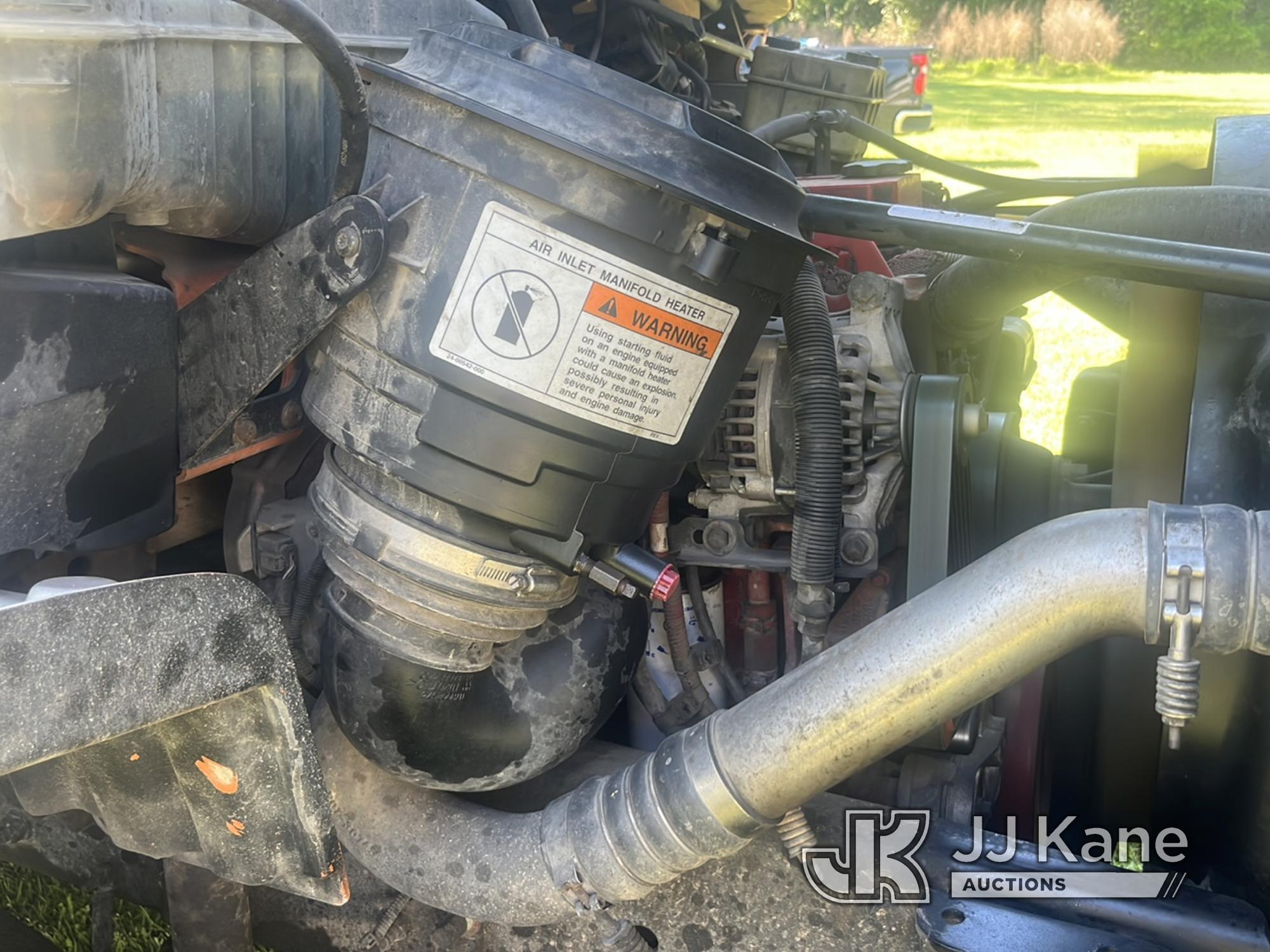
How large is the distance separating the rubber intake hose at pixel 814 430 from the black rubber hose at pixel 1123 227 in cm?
22

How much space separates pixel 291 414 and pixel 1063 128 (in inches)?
468

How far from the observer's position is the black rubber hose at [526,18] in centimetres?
145

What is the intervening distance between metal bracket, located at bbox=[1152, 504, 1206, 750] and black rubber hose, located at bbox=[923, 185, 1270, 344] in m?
0.37

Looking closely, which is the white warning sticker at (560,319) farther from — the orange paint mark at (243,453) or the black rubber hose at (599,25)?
the black rubber hose at (599,25)

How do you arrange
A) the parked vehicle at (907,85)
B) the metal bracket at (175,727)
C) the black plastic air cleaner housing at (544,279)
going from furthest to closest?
1. the parked vehicle at (907,85)
2. the black plastic air cleaner housing at (544,279)
3. the metal bracket at (175,727)

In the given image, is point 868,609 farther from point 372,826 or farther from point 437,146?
point 437,146

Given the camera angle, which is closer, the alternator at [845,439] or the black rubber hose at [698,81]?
the alternator at [845,439]

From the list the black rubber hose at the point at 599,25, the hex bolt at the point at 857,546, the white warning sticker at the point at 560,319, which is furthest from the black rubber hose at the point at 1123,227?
the black rubber hose at the point at 599,25

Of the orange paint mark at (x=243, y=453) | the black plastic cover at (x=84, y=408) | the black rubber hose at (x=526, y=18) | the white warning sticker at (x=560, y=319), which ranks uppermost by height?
the black rubber hose at (x=526, y=18)

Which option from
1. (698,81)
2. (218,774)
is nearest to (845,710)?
(218,774)

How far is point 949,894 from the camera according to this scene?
119 cm

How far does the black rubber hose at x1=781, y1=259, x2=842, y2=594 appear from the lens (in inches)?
47.4

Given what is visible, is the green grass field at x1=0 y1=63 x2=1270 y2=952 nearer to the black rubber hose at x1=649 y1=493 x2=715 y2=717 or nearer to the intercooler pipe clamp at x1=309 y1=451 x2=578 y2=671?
the black rubber hose at x1=649 y1=493 x2=715 y2=717

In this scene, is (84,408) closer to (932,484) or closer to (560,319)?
(560,319)
